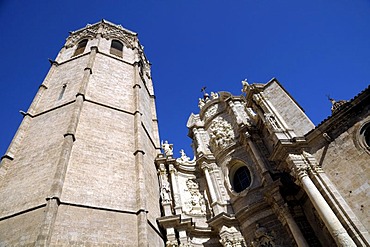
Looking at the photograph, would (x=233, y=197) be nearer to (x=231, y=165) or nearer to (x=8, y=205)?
(x=231, y=165)

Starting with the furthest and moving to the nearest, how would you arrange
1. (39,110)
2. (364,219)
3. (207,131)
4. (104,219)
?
(207,131), (39,110), (104,219), (364,219)

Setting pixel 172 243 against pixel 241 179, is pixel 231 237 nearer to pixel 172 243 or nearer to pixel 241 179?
pixel 172 243

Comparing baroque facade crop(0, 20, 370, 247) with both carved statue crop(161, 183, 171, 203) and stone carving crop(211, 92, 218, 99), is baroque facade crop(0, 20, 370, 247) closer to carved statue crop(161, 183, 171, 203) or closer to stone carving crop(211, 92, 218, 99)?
carved statue crop(161, 183, 171, 203)

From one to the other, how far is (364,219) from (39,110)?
15768 millimetres

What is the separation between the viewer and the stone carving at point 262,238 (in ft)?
37.2

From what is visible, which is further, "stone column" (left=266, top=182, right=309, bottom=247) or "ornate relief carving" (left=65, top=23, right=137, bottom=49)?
"ornate relief carving" (left=65, top=23, right=137, bottom=49)

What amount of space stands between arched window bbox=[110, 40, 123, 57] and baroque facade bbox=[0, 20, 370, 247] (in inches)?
84.7

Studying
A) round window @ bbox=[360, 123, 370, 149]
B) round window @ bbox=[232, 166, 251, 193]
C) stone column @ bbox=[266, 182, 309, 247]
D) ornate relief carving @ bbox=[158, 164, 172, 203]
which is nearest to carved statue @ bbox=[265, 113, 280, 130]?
stone column @ bbox=[266, 182, 309, 247]

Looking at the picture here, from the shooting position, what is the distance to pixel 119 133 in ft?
46.0

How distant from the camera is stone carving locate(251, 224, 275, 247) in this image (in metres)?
11.3

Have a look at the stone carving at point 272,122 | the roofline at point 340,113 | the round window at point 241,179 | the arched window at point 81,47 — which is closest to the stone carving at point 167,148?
the round window at point 241,179

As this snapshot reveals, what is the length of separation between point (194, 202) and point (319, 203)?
7045mm

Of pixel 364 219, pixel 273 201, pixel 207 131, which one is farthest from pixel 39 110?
pixel 364 219

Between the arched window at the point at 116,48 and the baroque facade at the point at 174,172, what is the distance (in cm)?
215
